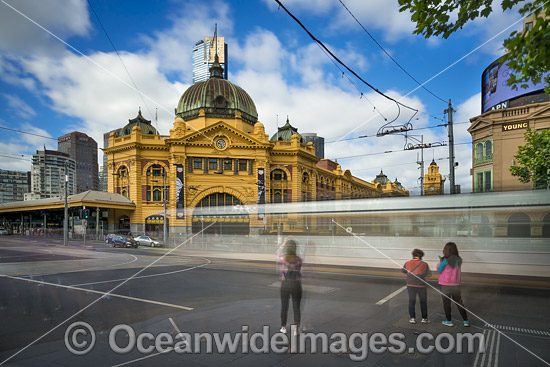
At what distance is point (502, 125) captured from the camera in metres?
38.8

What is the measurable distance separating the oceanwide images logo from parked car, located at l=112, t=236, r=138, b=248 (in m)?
30.7

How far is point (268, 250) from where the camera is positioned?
2962 cm

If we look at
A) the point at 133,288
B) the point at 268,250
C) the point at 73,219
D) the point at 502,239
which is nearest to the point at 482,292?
the point at 502,239

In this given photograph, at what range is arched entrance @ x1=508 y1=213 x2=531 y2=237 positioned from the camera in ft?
49.9

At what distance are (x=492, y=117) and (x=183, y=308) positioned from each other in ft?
138

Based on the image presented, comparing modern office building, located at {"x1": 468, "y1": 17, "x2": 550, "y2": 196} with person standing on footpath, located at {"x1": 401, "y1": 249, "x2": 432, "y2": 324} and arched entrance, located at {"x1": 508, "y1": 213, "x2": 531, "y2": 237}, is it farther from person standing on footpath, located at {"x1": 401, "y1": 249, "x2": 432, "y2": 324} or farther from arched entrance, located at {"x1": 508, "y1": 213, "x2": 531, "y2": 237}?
person standing on footpath, located at {"x1": 401, "y1": 249, "x2": 432, "y2": 324}

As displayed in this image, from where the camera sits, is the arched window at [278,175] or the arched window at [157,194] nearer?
the arched window at [157,194]

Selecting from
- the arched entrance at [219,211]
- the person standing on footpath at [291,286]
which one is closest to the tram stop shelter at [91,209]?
the arched entrance at [219,211]

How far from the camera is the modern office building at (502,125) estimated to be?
3691cm

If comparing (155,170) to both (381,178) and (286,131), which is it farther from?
(381,178)

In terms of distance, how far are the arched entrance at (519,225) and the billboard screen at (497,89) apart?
31169 mm

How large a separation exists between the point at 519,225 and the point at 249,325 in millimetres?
13916

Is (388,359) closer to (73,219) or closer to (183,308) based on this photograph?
(183,308)

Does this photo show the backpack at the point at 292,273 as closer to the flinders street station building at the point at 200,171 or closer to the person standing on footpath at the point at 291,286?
the person standing on footpath at the point at 291,286
